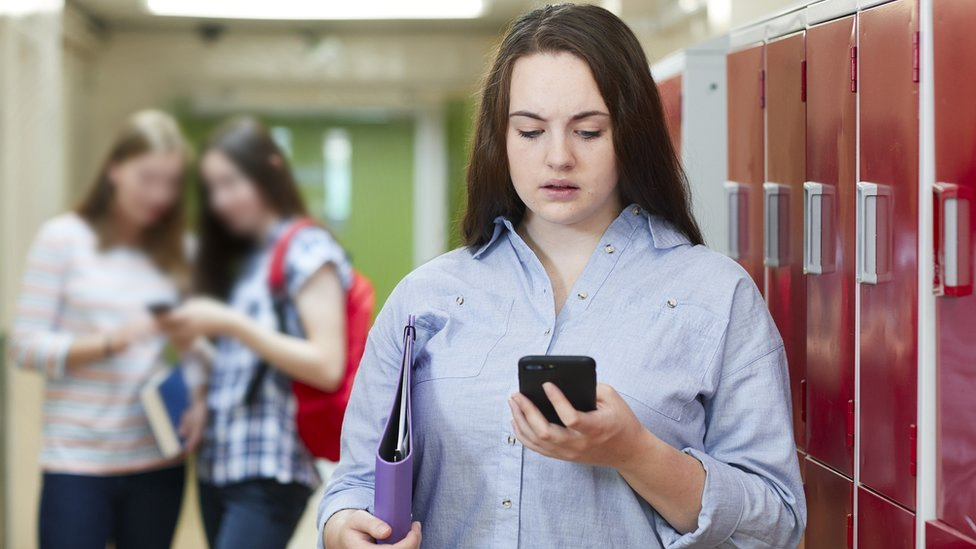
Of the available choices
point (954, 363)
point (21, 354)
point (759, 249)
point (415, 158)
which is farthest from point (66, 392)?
point (415, 158)

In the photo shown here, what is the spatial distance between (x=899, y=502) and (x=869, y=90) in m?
0.49

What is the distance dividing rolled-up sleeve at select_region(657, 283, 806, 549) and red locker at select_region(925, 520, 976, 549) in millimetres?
205

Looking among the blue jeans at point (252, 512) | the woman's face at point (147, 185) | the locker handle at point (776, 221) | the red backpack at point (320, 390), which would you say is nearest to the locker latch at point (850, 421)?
the locker handle at point (776, 221)

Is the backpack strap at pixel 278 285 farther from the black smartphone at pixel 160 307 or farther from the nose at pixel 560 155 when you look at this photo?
the nose at pixel 560 155

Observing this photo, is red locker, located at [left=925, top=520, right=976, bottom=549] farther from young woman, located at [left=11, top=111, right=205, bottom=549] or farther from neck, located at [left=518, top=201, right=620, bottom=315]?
young woman, located at [left=11, top=111, right=205, bottom=549]

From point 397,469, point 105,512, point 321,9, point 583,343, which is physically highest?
point 321,9

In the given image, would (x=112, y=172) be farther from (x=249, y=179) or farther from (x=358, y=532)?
(x=358, y=532)

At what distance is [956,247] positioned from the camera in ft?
3.68

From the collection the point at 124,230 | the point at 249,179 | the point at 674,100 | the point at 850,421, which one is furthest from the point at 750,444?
the point at 124,230

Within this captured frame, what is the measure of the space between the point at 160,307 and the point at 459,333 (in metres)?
2.24

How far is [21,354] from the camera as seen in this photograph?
2.70 metres

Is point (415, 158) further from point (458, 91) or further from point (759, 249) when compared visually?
point (759, 249)

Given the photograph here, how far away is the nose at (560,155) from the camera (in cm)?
106

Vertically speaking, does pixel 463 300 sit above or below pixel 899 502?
above
